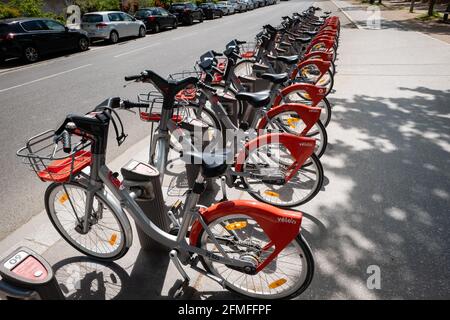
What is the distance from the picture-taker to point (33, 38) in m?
11.5

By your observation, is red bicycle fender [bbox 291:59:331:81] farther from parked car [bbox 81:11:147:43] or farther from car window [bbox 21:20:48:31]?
parked car [bbox 81:11:147:43]

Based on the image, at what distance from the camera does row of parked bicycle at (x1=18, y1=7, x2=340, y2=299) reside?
6.99 feet

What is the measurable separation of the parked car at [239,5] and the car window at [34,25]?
2349 cm

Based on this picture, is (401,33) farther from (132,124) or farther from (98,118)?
(98,118)

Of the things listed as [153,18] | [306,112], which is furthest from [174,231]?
[153,18]

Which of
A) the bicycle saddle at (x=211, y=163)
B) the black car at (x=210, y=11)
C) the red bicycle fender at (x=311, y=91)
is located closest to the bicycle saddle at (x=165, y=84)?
the bicycle saddle at (x=211, y=163)

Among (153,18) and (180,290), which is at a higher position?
(153,18)

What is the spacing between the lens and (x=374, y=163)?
166 inches

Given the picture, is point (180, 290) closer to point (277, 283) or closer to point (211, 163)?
point (277, 283)

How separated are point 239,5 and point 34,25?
83.5ft

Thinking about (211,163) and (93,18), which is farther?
(93,18)

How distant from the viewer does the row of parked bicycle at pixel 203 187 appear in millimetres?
2131

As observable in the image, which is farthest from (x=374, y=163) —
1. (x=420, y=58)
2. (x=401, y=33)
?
(x=401, y=33)

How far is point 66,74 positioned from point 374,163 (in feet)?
31.1
